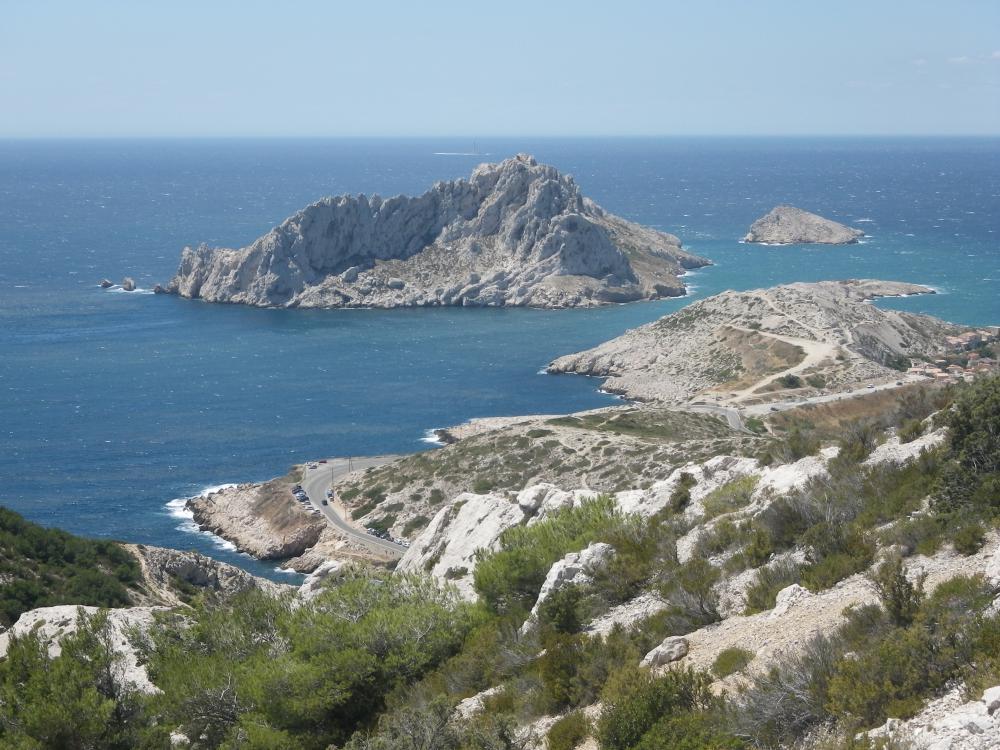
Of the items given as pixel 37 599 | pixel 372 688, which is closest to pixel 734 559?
pixel 372 688

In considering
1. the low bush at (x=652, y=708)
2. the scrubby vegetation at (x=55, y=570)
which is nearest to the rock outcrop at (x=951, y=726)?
the low bush at (x=652, y=708)

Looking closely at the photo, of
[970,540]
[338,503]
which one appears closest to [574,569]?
[970,540]

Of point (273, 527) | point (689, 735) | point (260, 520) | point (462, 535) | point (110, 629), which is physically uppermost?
point (689, 735)

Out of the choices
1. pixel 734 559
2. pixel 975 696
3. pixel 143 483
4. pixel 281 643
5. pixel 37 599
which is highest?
pixel 975 696

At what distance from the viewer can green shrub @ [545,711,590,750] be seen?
15727 millimetres

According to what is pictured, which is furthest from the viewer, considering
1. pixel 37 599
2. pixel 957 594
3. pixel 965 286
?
pixel 965 286

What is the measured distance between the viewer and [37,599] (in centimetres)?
3909

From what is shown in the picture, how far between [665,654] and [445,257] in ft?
495

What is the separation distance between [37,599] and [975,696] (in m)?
35.4

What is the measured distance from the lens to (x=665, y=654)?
17.5 meters

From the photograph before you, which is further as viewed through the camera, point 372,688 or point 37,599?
point 37,599

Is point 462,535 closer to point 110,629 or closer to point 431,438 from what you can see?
point 110,629

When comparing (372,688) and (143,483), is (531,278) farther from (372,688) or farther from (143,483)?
(372,688)

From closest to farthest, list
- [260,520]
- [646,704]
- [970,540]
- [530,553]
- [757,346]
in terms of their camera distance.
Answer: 1. [646,704]
2. [970,540]
3. [530,553]
4. [260,520]
5. [757,346]
